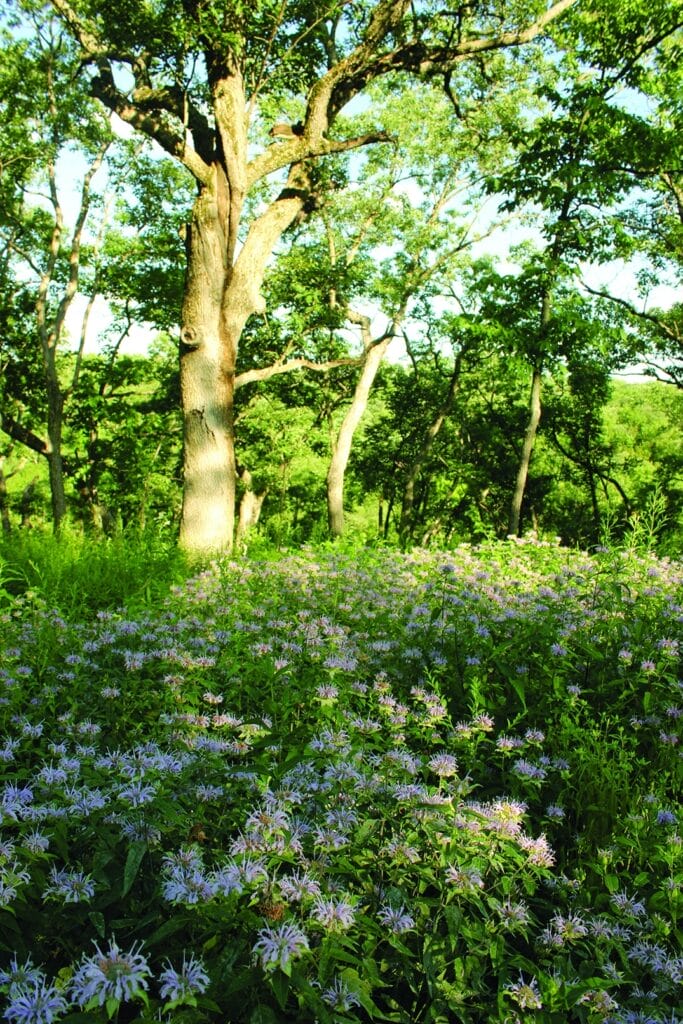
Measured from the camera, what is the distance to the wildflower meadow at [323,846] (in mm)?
1425

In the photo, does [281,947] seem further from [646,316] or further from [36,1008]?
[646,316]

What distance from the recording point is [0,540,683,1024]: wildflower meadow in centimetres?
142

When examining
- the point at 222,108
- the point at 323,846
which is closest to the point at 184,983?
the point at 323,846

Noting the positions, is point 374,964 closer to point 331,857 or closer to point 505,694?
point 331,857

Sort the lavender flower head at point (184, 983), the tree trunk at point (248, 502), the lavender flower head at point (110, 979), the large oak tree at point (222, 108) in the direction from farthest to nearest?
the tree trunk at point (248, 502)
the large oak tree at point (222, 108)
the lavender flower head at point (184, 983)
the lavender flower head at point (110, 979)

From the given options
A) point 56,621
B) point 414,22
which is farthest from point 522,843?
point 414,22

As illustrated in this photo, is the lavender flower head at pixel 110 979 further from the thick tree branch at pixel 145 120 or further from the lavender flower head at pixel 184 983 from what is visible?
the thick tree branch at pixel 145 120

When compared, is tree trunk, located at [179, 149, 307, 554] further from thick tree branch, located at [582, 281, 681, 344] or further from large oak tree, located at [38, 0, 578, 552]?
thick tree branch, located at [582, 281, 681, 344]

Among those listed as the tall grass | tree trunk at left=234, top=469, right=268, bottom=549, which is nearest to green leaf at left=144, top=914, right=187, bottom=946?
the tall grass

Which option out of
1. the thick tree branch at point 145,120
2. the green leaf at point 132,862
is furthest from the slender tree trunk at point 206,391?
the green leaf at point 132,862

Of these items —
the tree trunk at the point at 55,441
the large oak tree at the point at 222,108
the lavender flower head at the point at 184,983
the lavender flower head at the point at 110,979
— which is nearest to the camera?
the lavender flower head at the point at 110,979

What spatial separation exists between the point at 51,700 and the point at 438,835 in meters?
1.69

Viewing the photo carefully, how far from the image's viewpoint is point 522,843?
183 cm

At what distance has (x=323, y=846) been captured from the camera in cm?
165
